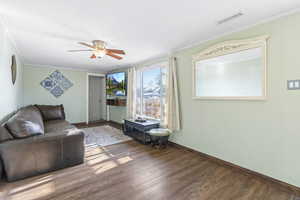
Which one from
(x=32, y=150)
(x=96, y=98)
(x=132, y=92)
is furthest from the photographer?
(x=96, y=98)

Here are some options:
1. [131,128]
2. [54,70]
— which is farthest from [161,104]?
[54,70]

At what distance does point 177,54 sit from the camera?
3.32 meters

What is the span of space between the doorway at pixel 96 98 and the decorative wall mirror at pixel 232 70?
467cm

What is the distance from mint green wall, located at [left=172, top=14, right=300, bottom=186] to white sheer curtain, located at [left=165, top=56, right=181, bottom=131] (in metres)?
0.65

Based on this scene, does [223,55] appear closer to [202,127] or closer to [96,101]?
[202,127]

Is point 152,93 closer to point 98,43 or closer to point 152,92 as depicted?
point 152,92

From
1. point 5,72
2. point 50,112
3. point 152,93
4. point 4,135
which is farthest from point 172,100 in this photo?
point 50,112

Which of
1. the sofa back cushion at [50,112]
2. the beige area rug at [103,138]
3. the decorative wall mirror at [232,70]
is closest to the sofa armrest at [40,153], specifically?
the beige area rug at [103,138]

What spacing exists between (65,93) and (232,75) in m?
5.55

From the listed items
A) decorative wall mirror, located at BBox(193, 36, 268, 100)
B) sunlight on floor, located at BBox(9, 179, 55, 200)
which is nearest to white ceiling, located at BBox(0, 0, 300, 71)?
decorative wall mirror, located at BBox(193, 36, 268, 100)

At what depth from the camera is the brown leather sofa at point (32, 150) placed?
1.91 meters

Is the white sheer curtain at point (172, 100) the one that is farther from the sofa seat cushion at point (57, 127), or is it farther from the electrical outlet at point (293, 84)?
the sofa seat cushion at point (57, 127)

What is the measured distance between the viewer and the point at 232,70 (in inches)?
96.8

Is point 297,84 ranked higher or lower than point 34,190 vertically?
higher
